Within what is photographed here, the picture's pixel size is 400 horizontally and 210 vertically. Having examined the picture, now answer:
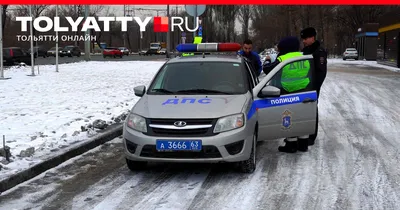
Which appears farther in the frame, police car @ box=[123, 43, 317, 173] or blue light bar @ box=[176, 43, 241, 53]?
blue light bar @ box=[176, 43, 241, 53]

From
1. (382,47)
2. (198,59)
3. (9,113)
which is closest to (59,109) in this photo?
(9,113)

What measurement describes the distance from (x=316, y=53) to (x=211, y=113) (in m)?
2.75

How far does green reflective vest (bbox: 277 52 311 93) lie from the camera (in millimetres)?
6895

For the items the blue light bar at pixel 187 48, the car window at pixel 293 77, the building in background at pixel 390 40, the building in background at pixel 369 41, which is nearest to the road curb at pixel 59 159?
the blue light bar at pixel 187 48

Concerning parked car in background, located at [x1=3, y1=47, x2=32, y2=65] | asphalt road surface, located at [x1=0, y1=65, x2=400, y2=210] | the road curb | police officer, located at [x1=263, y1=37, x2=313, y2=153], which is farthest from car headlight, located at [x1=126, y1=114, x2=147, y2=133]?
parked car in background, located at [x1=3, y1=47, x2=32, y2=65]

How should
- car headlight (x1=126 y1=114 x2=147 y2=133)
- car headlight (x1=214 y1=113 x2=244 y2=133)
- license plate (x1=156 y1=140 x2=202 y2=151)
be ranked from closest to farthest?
license plate (x1=156 y1=140 x2=202 y2=151) → car headlight (x1=214 y1=113 x2=244 y2=133) → car headlight (x1=126 y1=114 x2=147 y2=133)

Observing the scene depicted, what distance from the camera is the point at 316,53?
7406mm

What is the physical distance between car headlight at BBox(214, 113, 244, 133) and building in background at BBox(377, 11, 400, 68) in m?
31.0

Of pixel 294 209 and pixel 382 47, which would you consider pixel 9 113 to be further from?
pixel 382 47

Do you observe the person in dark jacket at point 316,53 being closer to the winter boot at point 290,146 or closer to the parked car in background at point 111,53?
the winter boot at point 290,146

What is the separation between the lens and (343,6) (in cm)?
6488

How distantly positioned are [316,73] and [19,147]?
4799 millimetres

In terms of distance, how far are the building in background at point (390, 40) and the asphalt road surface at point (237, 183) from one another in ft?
93.4

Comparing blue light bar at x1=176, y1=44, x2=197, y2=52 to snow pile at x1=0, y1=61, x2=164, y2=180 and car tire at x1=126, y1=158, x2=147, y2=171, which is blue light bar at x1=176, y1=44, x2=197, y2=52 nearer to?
snow pile at x1=0, y1=61, x2=164, y2=180
